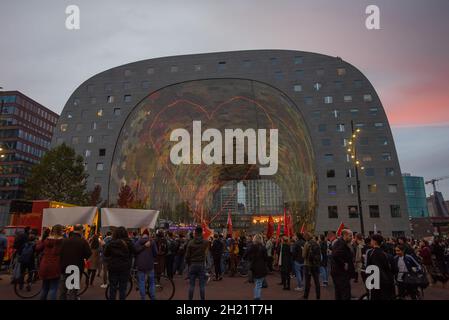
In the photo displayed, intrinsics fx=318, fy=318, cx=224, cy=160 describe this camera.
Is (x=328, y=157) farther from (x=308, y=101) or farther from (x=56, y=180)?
(x=56, y=180)

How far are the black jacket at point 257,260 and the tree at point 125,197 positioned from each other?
40.9 meters

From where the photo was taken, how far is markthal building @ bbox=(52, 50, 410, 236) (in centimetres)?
4519

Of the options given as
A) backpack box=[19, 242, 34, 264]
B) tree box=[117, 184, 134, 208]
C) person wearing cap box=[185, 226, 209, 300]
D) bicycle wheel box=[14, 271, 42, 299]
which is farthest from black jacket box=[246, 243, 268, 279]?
tree box=[117, 184, 134, 208]

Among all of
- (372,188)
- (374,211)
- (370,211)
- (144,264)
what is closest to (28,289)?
(144,264)

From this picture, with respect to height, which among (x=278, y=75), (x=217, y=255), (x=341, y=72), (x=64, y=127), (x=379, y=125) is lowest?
(x=217, y=255)

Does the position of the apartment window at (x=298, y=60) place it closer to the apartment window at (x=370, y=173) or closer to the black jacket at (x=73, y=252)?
the apartment window at (x=370, y=173)

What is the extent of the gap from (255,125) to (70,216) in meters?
40.4

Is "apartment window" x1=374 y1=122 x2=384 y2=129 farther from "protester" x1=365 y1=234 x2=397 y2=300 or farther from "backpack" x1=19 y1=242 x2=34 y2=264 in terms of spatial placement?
"backpack" x1=19 y1=242 x2=34 y2=264

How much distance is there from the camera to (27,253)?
36.5 ft

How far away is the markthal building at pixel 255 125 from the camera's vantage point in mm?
45188

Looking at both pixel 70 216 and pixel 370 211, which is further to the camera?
pixel 370 211

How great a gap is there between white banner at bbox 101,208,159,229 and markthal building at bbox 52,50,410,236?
1307 inches

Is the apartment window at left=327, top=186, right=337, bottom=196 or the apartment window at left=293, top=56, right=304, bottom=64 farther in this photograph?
the apartment window at left=293, top=56, right=304, bottom=64
